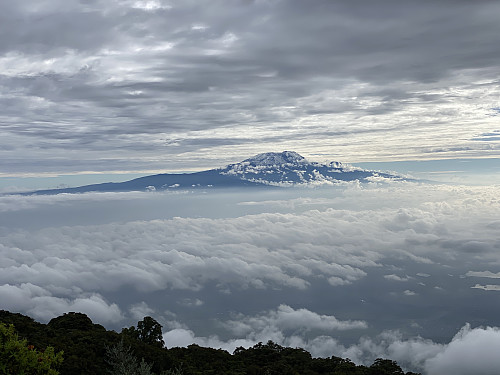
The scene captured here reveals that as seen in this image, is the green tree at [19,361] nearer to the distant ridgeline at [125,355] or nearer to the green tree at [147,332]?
the distant ridgeline at [125,355]

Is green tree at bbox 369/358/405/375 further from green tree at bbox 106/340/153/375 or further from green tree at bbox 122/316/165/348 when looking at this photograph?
green tree at bbox 106/340/153/375

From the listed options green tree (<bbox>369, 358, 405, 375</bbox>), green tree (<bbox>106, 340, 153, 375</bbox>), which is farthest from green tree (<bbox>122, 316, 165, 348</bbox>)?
green tree (<bbox>369, 358, 405, 375</bbox>)

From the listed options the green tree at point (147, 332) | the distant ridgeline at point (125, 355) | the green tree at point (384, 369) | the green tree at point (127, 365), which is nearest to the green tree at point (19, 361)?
the distant ridgeline at point (125, 355)

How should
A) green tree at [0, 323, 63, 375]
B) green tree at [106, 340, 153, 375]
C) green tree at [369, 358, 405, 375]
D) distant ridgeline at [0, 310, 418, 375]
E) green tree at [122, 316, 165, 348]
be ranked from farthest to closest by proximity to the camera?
green tree at [122, 316, 165, 348], green tree at [369, 358, 405, 375], green tree at [106, 340, 153, 375], distant ridgeline at [0, 310, 418, 375], green tree at [0, 323, 63, 375]

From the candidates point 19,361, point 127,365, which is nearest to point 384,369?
point 127,365

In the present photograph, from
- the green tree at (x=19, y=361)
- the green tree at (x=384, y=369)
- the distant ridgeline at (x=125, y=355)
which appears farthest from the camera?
the green tree at (x=384, y=369)

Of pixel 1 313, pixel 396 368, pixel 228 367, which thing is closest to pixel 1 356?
pixel 228 367

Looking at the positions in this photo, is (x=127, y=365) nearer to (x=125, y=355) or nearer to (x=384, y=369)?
(x=125, y=355)

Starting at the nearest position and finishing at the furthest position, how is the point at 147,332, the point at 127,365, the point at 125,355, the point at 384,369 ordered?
the point at 127,365, the point at 125,355, the point at 384,369, the point at 147,332
